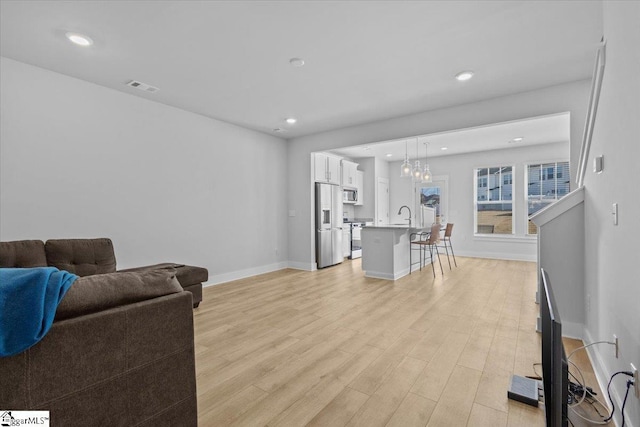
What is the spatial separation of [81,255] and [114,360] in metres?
2.46

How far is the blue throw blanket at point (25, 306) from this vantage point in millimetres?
926

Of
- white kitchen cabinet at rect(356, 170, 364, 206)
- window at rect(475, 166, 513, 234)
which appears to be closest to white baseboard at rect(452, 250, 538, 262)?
window at rect(475, 166, 513, 234)

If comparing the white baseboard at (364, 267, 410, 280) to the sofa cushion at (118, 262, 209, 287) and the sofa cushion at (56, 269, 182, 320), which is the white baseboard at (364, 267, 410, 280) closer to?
the sofa cushion at (118, 262, 209, 287)

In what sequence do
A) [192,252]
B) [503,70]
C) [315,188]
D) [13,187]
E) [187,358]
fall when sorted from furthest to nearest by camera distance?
[315,188] → [192,252] → [503,70] → [13,187] → [187,358]

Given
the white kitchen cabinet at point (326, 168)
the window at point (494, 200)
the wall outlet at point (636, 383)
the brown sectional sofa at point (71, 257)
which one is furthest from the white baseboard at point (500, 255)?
the brown sectional sofa at point (71, 257)

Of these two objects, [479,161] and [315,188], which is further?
[479,161]

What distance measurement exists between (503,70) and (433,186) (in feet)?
16.6

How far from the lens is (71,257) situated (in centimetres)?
296

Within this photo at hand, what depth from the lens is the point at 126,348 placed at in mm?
1204

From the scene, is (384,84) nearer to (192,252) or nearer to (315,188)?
(315,188)

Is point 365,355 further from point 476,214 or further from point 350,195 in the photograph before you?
point 476,214

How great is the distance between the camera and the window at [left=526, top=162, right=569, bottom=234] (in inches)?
262

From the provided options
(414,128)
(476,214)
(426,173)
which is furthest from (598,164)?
(476,214)

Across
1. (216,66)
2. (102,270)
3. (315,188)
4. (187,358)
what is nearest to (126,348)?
(187,358)
